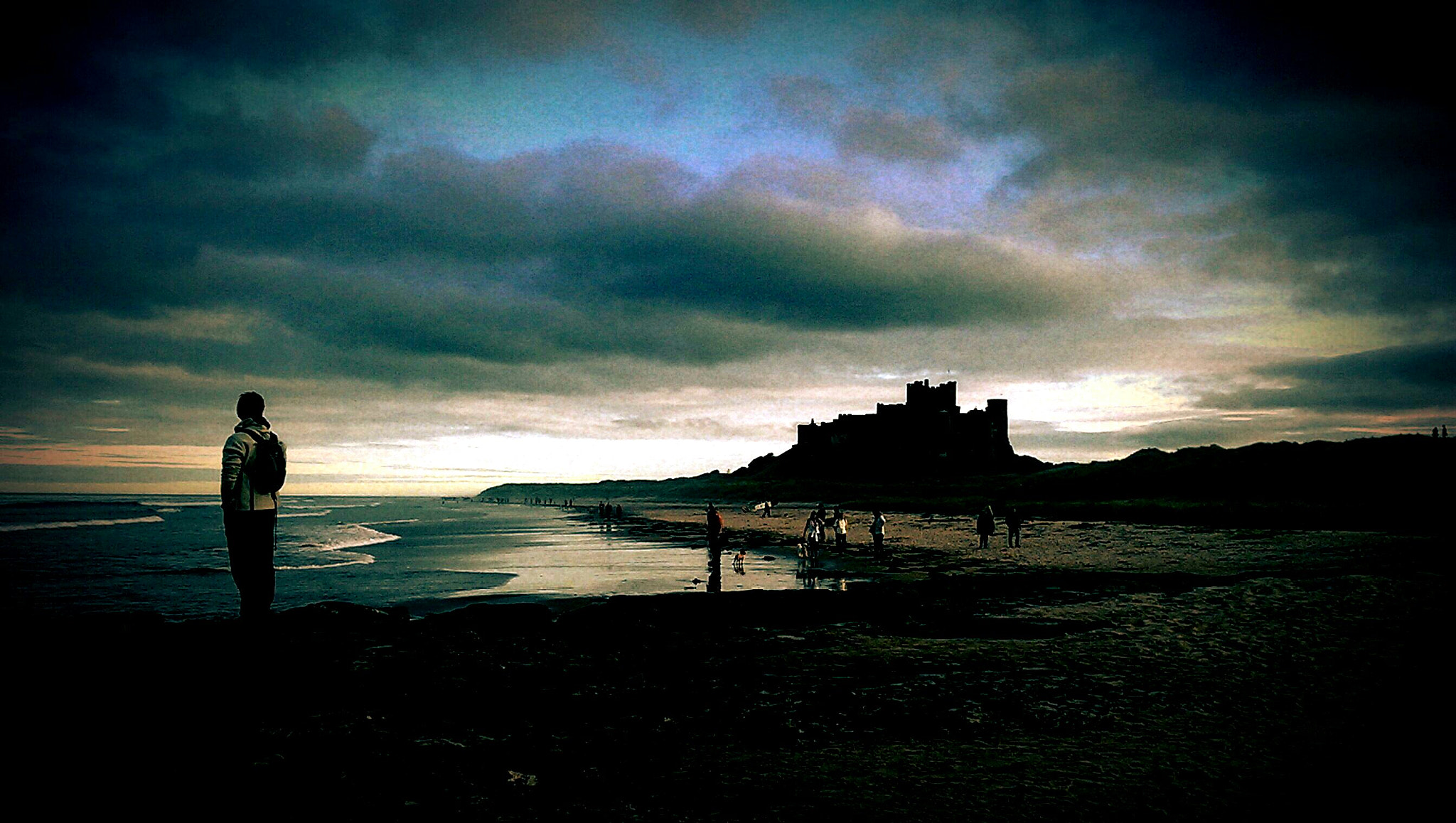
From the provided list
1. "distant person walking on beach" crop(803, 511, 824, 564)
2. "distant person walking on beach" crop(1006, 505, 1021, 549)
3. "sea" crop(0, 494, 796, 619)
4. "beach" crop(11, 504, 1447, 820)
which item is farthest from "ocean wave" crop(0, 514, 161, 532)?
"distant person walking on beach" crop(1006, 505, 1021, 549)

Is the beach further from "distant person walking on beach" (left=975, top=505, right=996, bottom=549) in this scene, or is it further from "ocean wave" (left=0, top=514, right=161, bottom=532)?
"ocean wave" (left=0, top=514, right=161, bottom=532)

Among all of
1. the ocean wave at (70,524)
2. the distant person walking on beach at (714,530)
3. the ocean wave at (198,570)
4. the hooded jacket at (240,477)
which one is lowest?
the ocean wave at (70,524)

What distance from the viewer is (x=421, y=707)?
8.19m

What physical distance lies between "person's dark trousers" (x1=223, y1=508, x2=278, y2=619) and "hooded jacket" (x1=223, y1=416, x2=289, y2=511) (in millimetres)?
88

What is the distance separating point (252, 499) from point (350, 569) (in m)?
24.4

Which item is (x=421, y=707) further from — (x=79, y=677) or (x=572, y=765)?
(x=79, y=677)

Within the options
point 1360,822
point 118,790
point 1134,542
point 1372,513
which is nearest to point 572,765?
point 118,790

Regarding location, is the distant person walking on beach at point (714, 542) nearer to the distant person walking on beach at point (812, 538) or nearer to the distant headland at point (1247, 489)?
the distant person walking on beach at point (812, 538)

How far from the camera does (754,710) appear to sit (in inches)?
321

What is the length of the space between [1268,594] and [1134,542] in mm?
20312

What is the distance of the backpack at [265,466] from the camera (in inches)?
353

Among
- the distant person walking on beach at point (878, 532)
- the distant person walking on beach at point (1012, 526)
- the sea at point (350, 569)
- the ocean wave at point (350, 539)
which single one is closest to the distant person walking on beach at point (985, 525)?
the distant person walking on beach at point (1012, 526)

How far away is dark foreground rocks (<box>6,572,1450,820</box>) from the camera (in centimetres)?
553

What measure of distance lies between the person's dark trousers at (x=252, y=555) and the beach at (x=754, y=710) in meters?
0.59
